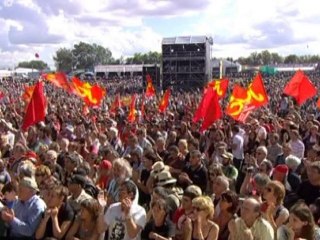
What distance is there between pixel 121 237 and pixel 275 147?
479 cm

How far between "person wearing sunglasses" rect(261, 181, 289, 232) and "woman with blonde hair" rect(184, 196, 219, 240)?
53cm

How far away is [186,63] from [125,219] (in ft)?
111

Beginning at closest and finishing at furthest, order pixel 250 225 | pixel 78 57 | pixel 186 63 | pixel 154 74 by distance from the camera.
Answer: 1. pixel 250 225
2. pixel 186 63
3. pixel 154 74
4. pixel 78 57

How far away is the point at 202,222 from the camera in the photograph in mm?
4723

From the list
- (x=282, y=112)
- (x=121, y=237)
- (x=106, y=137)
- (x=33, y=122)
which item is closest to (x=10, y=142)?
(x=33, y=122)

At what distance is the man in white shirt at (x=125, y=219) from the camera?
4984 mm

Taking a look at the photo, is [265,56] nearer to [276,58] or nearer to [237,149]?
[276,58]

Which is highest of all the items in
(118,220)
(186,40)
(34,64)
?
(186,40)

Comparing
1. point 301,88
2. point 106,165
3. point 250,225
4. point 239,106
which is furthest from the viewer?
point 301,88

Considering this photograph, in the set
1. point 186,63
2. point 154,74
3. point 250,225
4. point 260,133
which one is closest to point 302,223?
point 250,225

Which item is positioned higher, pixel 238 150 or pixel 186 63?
pixel 186 63

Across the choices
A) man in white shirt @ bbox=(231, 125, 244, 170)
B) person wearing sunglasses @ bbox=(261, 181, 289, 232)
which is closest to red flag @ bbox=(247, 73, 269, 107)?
man in white shirt @ bbox=(231, 125, 244, 170)

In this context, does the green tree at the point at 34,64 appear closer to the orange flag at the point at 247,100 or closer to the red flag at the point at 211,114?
the orange flag at the point at 247,100

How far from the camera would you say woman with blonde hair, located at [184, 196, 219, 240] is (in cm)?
465
